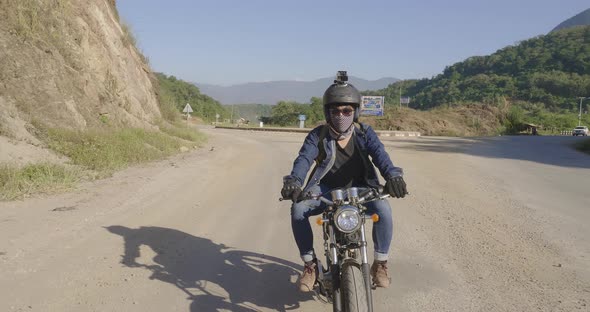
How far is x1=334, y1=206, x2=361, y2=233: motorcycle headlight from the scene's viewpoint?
3.26 metres

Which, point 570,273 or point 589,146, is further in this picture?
point 589,146

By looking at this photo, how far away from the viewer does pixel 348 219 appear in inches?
129

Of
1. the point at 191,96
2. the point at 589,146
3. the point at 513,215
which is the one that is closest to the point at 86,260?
the point at 513,215

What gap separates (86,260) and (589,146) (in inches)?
1012

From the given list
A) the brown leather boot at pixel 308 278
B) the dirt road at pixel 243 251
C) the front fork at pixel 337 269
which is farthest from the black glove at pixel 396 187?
the dirt road at pixel 243 251

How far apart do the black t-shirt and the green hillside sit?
7946 centimetres

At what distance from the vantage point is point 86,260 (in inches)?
204

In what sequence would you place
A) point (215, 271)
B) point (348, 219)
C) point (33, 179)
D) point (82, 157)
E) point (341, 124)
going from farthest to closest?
point (82, 157)
point (33, 179)
point (215, 271)
point (341, 124)
point (348, 219)

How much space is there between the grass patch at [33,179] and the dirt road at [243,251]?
0.38 metres

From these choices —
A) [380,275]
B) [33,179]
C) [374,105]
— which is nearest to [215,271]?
[380,275]

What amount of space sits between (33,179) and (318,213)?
6541mm

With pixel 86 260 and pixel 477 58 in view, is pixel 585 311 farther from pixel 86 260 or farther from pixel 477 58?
pixel 477 58

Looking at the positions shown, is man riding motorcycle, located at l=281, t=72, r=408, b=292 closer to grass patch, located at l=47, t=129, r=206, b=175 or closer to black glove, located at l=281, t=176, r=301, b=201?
black glove, located at l=281, t=176, r=301, b=201

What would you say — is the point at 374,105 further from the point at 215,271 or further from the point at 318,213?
the point at 318,213
